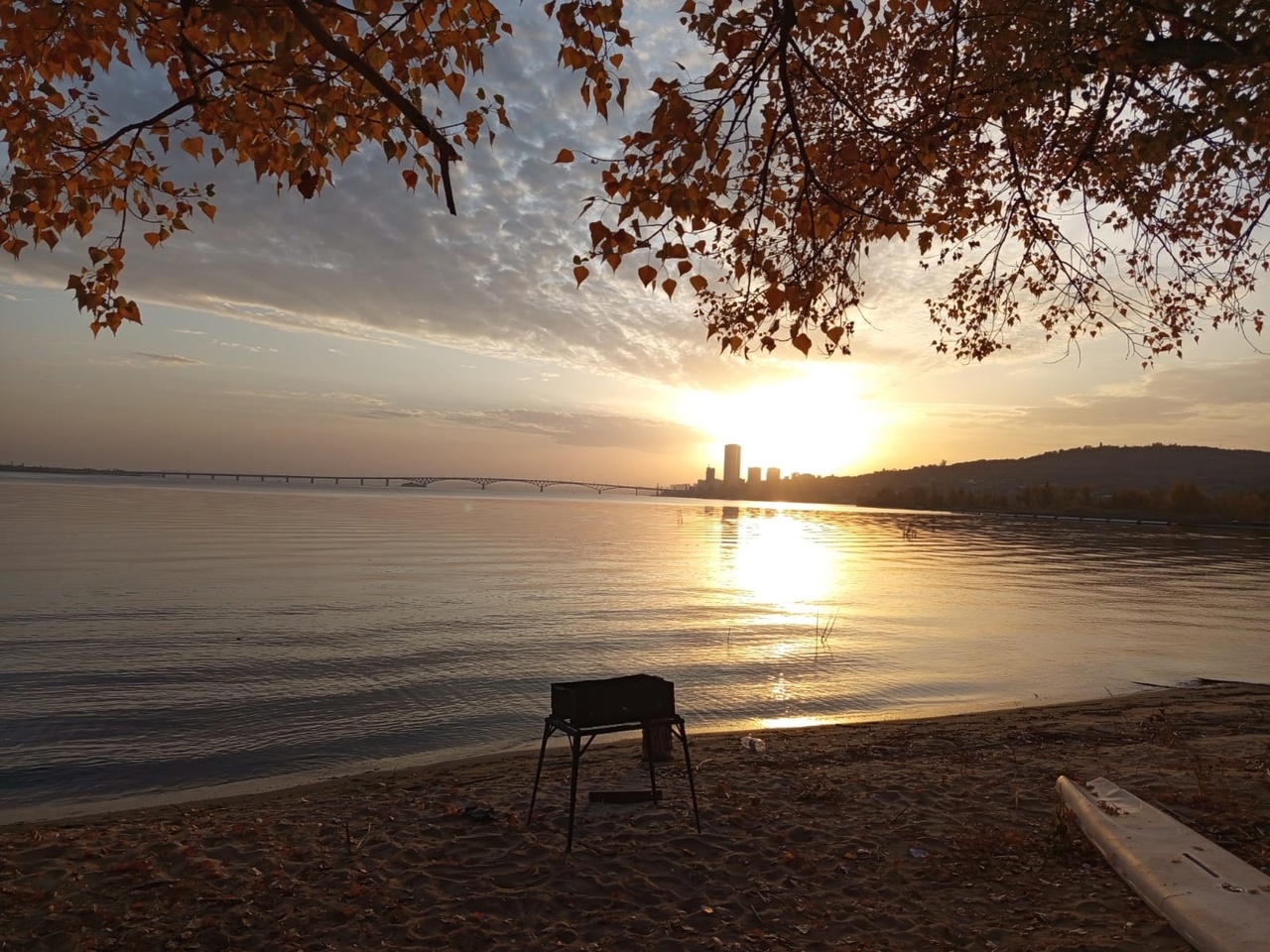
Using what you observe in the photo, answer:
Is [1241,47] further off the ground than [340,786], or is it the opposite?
[1241,47]

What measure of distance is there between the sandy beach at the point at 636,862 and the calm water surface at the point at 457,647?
2.54m

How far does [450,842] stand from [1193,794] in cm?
681

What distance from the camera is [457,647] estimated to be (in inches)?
687

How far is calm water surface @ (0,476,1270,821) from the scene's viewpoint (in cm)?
1084

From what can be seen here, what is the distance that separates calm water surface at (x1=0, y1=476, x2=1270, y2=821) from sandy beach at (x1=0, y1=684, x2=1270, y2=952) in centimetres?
254

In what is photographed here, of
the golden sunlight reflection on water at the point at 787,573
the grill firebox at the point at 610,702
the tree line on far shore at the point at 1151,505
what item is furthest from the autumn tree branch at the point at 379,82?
the tree line on far shore at the point at 1151,505

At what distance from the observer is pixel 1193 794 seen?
286 inches

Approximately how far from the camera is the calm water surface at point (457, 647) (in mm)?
10836

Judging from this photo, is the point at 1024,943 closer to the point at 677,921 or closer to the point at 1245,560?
the point at 677,921

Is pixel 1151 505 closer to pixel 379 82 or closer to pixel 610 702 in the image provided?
pixel 610 702

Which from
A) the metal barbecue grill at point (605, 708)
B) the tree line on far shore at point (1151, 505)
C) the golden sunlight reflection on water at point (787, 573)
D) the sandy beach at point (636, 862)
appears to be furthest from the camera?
the tree line on far shore at point (1151, 505)

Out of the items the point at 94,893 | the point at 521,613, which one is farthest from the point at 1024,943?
the point at 521,613

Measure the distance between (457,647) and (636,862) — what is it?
39.2ft

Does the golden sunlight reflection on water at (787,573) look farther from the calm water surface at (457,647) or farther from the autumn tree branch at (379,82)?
the autumn tree branch at (379,82)
